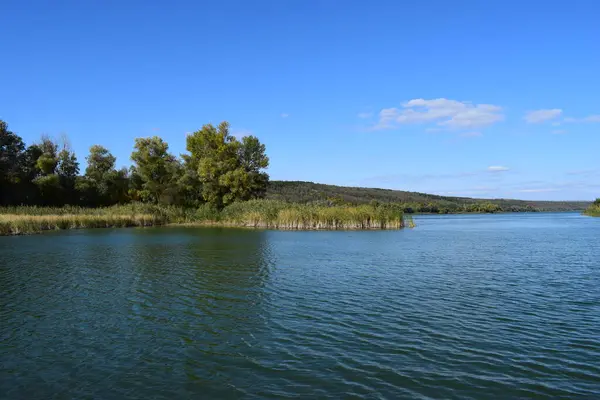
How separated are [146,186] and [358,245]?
40.7 meters

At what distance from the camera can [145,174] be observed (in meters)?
58.5

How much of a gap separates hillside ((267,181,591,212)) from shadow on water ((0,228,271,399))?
246ft

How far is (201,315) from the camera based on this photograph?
34.0ft

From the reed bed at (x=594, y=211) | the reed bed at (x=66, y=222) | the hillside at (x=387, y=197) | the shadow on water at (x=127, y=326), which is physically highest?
the hillside at (x=387, y=197)

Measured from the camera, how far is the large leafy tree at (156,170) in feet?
191

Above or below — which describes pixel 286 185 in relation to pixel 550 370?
above

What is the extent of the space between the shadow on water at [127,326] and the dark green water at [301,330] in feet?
0.12

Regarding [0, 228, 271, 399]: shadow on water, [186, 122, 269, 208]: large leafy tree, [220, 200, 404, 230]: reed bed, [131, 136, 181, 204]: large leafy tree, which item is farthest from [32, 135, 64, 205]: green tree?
[0, 228, 271, 399]: shadow on water

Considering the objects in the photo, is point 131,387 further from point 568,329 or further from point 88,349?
point 568,329

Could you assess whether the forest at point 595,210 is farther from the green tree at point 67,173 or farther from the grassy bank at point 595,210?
the green tree at point 67,173

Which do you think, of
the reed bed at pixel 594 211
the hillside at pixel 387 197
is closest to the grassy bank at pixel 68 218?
the hillside at pixel 387 197

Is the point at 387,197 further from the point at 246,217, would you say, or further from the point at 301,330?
the point at 301,330

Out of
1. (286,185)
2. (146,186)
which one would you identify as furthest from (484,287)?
(286,185)

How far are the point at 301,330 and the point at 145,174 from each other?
53.8m
